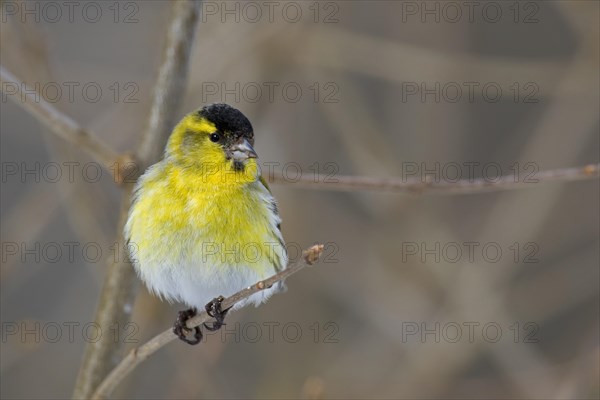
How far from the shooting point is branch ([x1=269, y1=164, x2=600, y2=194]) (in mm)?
3658

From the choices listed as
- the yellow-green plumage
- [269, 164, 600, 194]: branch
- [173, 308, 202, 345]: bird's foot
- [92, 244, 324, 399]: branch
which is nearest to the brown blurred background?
[173, 308, 202, 345]: bird's foot

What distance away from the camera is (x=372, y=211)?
23.2ft

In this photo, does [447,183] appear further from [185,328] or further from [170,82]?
[185,328]

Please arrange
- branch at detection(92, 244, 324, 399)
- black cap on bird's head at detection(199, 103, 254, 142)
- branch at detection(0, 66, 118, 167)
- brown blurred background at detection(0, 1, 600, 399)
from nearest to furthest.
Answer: branch at detection(92, 244, 324, 399)
branch at detection(0, 66, 118, 167)
black cap on bird's head at detection(199, 103, 254, 142)
brown blurred background at detection(0, 1, 600, 399)

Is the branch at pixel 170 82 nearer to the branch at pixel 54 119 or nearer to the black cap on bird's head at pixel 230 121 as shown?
the branch at pixel 54 119

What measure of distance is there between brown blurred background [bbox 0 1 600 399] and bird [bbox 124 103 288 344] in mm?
689

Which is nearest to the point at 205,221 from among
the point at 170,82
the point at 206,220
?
the point at 206,220

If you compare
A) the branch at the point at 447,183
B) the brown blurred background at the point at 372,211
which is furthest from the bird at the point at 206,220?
the brown blurred background at the point at 372,211

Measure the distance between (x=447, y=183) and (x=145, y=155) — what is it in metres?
1.66

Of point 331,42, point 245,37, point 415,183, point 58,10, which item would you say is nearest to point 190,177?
point 415,183

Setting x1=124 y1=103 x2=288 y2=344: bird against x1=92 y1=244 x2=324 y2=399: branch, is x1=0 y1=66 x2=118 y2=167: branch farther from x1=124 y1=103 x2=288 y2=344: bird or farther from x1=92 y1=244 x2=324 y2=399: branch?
x1=92 y1=244 x2=324 y2=399: branch

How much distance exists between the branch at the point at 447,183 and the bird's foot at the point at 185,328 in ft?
3.24

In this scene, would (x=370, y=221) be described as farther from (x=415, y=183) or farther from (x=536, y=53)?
(x=415, y=183)

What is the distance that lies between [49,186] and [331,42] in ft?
8.70
